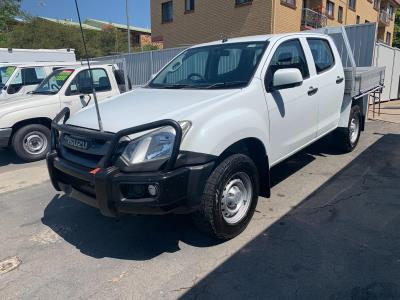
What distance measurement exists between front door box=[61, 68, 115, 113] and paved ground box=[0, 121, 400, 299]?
269cm

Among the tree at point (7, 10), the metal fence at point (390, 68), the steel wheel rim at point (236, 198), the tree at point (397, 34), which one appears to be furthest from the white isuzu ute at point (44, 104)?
the tree at point (397, 34)

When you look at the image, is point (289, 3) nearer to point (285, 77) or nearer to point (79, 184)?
point (285, 77)

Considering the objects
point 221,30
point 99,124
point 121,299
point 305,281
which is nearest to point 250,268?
point 305,281

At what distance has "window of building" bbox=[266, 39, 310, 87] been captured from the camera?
13.6 feet

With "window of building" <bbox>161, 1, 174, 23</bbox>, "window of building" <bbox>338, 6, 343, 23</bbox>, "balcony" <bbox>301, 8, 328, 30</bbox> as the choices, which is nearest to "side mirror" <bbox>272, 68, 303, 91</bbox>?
"balcony" <bbox>301, 8, 328, 30</bbox>

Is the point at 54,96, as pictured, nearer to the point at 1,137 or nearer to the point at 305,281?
the point at 1,137

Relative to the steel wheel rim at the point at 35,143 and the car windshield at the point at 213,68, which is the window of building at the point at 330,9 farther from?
the car windshield at the point at 213,68

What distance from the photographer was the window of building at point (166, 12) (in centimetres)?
2794

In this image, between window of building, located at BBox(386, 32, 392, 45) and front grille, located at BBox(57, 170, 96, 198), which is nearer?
front grille, located at BBox(57, 170, 96, 198)

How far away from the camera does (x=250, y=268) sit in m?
3.18

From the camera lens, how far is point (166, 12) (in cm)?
2838

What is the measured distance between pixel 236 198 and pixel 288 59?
1945 millimetres

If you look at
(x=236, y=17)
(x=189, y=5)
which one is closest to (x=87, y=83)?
(x=236, y=17)

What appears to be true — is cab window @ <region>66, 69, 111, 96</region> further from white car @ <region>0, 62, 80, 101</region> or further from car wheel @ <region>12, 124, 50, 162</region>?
white car @ <region>0, 62, 80, 101</region>
